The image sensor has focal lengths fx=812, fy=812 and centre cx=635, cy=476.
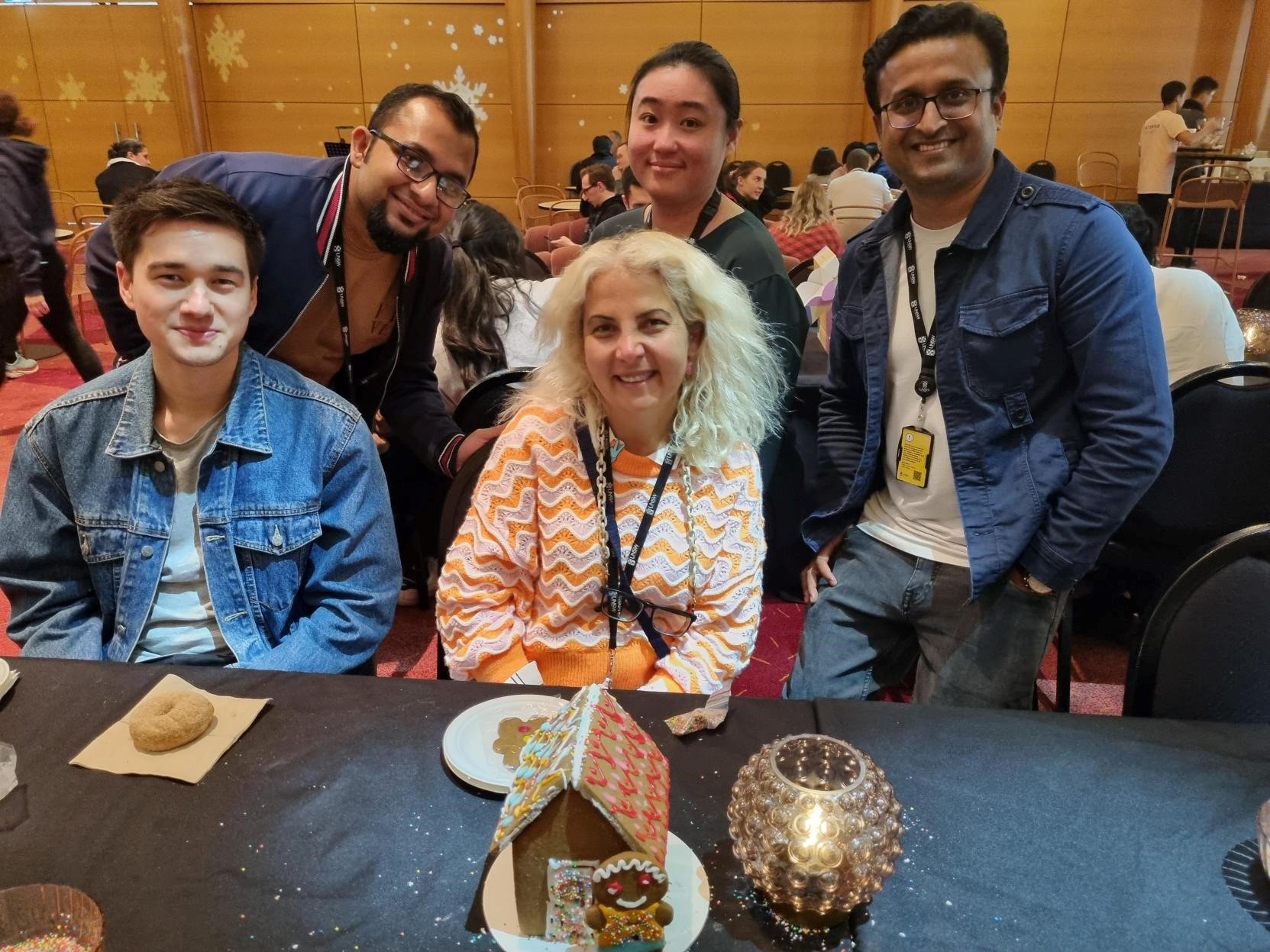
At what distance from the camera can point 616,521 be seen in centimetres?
152

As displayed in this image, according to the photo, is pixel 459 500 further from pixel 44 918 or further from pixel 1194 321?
pixel 1194 321

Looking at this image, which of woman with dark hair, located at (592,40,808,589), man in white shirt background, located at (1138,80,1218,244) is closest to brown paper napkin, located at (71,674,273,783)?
woman with dark hair, located at (592,40,808,589)

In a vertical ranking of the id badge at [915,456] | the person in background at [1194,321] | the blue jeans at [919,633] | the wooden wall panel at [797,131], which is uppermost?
the wooden wall panel at [797,131]

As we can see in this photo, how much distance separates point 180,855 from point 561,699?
1.66 feet

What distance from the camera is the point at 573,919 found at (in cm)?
82

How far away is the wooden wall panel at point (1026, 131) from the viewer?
10500 mm

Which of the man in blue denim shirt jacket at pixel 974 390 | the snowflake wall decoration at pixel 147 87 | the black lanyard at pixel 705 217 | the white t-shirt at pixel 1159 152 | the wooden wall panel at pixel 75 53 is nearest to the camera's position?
the man in blue denim shirt jacket at pixel 974 390

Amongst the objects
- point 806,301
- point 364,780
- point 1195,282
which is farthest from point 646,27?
point 364,780

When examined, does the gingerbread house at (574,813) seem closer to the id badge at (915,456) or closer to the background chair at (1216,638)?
the background chair at (1216,638)

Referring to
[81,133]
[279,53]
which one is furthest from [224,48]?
[81,133]

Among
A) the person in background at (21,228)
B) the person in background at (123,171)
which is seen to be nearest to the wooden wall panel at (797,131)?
the person in background at (123,171)

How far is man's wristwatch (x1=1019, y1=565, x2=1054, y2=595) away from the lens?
165cm

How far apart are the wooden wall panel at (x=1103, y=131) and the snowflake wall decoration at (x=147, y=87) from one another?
38.6ft

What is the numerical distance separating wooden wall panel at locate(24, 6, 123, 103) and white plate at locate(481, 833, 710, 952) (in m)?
13.4
